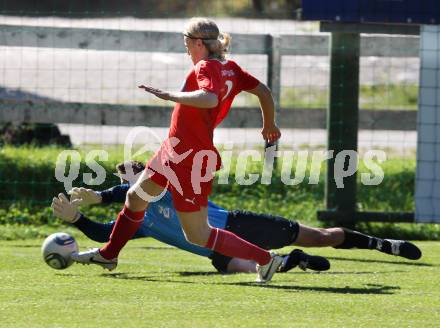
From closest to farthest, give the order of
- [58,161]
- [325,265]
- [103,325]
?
[103,325] < [325,265] < [58,161]

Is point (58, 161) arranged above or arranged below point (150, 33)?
below

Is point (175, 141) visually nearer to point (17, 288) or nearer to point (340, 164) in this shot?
point (17, 288)

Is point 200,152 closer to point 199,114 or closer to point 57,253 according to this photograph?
point 199,114

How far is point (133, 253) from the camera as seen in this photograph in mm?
10180

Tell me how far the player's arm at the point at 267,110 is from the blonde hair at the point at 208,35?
410 millimetres

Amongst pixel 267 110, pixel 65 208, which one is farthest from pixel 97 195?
pixel 267 110

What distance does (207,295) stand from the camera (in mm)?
7602

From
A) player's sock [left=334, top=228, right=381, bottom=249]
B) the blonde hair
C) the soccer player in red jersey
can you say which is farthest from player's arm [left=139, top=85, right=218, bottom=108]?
player's sock [left=334, top=228, right=381, bottom=249]

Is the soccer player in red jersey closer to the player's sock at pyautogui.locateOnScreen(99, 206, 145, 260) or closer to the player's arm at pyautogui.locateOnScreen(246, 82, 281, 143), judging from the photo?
the player's arm at pyautogui.locateOnScreen(246, 82, 281, 143)

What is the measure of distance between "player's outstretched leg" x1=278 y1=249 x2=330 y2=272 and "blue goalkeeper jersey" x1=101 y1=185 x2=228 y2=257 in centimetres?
57

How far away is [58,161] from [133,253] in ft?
9.26

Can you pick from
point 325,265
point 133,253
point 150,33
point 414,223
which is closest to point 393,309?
point 325,265

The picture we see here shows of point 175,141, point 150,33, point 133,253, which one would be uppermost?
point 150,33

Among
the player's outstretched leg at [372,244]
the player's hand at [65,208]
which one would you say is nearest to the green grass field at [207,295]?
the player's outstretched leg at [372,244]
